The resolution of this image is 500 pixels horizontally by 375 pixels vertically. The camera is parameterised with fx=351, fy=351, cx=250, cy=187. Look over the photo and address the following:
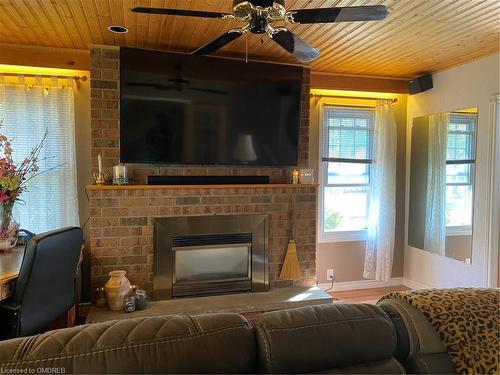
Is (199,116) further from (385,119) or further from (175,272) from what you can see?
(385,119)

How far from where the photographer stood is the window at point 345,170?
4.12 meters

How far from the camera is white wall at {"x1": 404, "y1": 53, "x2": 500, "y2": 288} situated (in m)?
3.33

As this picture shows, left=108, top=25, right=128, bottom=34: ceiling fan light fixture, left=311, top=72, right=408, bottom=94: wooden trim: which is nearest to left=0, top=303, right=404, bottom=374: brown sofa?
left=108, top=25, right=128, bottom=34: ceiling fan light fixture

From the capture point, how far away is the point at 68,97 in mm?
3354

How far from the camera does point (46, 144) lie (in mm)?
3328

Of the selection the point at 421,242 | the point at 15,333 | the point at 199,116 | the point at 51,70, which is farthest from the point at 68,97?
the point at 421,242

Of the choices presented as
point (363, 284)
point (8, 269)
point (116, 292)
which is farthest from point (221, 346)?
point (363, 284)

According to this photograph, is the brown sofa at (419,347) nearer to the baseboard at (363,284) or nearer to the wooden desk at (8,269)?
the wooden desk at (8,269)

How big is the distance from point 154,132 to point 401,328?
8.64ft

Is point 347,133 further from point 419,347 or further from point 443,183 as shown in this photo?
point 419,347

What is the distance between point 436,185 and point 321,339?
3.47 metres

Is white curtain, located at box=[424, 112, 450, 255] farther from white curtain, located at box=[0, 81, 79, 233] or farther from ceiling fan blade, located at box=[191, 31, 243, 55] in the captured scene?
white curtain, located at box=[0, 81, 79, 233]

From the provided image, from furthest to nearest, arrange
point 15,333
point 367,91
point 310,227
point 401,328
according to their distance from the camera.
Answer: point 367,91
point 310,227
point 15,333
point 401,328

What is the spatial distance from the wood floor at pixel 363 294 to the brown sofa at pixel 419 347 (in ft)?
9.27
